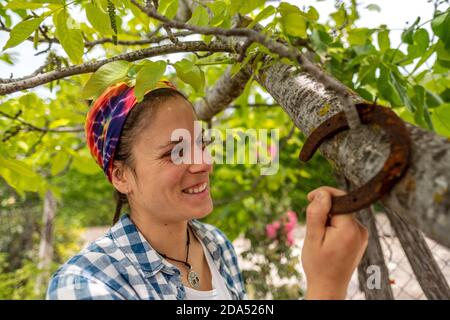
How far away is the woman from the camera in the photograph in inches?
44.6

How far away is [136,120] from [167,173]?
0.18 m

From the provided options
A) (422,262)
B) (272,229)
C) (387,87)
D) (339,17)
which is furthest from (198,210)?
(272,229)

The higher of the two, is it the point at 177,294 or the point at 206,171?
the point at 206,171

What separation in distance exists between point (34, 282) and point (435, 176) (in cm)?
494

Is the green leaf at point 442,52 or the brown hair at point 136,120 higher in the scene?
the green leaf at point 442,52

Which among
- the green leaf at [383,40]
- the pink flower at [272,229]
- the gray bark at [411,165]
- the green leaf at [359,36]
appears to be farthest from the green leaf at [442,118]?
the pink flower at [272,229]

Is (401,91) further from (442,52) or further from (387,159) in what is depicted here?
(387,159)

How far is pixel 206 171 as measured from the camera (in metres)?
1.37

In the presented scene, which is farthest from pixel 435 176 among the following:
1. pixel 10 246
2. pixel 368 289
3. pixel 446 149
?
pixel 10 246

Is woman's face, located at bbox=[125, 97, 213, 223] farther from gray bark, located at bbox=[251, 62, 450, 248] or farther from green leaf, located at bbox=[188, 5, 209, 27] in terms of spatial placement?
gray bark, located at bbox=[251, 62, 450, 248]

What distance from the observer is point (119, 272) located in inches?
46.4

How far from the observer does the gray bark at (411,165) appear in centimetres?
56

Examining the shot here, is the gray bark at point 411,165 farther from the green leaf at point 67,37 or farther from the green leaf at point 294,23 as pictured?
the green leaf at point 67,37
